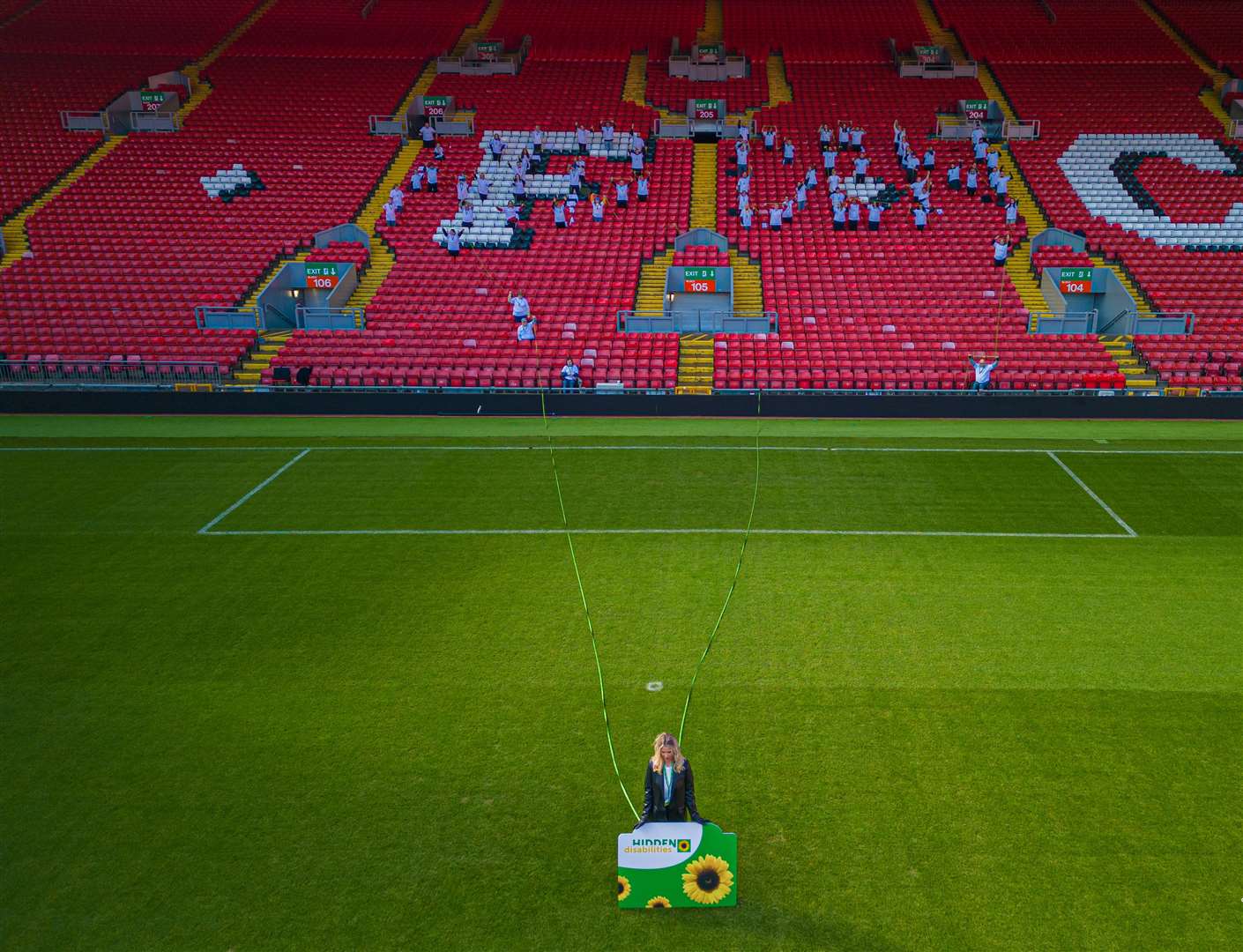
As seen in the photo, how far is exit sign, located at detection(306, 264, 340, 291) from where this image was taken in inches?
1164

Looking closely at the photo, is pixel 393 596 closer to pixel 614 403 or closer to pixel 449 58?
pixel 614 403

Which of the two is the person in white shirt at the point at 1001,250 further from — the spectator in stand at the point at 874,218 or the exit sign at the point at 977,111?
the exit sign at the point at 977,111

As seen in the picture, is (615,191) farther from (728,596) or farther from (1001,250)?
(728,596)

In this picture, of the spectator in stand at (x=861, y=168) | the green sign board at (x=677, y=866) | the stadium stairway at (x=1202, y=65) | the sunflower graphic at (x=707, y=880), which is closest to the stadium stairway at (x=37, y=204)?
the spectator in stand at (x=861, y=168)

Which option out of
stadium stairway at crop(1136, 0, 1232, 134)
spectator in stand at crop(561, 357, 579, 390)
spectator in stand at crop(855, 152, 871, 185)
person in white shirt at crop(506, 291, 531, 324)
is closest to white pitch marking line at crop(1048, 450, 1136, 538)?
spectator in stand at crop(561, 357, 579, 390)

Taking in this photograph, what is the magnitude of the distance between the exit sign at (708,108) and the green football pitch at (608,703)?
22363 millimetres

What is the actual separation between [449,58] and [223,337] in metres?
20.0

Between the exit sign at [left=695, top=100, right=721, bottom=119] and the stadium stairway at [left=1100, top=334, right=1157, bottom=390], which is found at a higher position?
the exit sign at [left=695, top=100, right=721, bottom=119]

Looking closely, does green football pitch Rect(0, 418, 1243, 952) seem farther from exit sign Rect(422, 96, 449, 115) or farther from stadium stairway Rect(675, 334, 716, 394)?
exit sign Rect(422, 96, 449, 115)

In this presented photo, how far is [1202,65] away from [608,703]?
42.8m

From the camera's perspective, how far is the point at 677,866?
750 centimetres

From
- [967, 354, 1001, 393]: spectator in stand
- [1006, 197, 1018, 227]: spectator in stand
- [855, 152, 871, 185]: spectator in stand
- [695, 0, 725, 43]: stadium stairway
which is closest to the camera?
[967, 354, 1001, 393]: spectator in stand

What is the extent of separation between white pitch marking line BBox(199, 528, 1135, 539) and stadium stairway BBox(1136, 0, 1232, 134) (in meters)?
28.4

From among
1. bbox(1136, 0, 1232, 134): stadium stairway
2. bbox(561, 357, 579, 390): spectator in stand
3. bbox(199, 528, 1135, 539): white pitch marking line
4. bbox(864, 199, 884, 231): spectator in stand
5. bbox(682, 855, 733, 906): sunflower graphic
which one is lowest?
bbox(561, 357, 579, 390): spectator in stand
